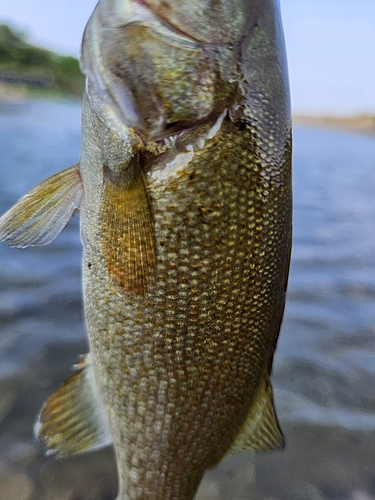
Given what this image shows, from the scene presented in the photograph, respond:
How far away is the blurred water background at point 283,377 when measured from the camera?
1929 millimetres

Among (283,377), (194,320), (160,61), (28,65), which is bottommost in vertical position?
(283,377)

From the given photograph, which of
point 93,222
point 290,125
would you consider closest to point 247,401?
point 93,222

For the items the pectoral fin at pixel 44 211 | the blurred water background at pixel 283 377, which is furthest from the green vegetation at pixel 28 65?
the pectoral fin at pixel 44 211

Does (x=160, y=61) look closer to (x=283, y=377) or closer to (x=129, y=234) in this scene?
(x=129, y=234)

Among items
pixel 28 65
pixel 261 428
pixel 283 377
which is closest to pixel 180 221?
pixel 261 428

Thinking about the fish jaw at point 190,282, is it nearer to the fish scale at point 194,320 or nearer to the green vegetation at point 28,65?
the fish scale at point 194,320

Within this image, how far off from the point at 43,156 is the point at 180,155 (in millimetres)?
8490

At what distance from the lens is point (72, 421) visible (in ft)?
3.94

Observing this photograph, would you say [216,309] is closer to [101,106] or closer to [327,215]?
[101,106]

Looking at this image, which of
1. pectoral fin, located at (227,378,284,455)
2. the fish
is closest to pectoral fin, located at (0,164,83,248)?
the fish

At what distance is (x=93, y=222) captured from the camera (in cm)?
109

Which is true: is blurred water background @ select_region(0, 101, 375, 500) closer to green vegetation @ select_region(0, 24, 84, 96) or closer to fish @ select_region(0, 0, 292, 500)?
fish @ select_region(0, 0, 292, 500)

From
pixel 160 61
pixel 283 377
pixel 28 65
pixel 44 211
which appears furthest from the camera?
pixel 28 65

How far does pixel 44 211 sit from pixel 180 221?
393 mm
